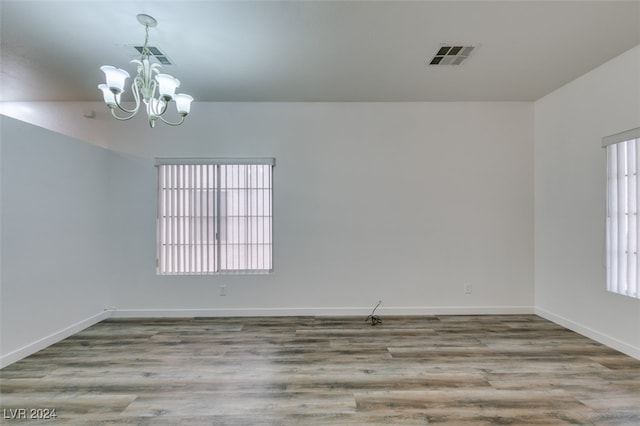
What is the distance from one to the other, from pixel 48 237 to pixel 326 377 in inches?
124

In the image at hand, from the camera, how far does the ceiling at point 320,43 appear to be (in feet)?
6.97

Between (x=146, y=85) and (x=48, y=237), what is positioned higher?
(x=146, y=85)

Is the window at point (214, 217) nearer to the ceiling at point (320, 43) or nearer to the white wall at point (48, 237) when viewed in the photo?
the white wall at point (48, 237)

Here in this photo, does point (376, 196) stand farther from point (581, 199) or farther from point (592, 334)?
point (592, 334)

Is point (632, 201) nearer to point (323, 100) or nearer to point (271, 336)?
point (323, 100)

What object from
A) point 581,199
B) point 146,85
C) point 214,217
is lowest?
point 214,217

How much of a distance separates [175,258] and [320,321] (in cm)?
211

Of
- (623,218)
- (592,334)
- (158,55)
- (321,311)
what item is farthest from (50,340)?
(623,218)

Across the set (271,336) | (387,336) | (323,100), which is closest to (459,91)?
(323,100)

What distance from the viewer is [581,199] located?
10.5 ft

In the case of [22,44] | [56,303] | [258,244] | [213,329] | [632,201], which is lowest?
[213,329]

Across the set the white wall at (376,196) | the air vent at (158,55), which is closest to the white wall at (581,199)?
the white wall at (376,196)

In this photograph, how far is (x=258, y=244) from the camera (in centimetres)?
385

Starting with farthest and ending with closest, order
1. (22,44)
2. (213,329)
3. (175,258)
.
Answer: (175,258) < (213,329) < (22,44)
